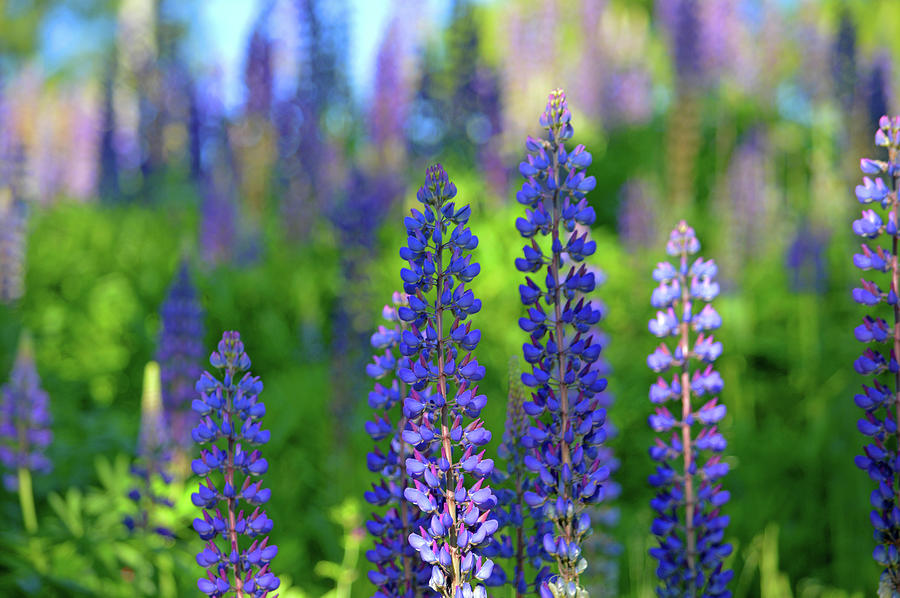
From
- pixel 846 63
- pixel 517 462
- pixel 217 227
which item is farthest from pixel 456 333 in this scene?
pixel 217 227

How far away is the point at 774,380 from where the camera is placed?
514cm

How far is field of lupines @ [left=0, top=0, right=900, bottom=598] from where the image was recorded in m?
1.23

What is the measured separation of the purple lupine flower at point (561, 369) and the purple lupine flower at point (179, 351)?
2.19m

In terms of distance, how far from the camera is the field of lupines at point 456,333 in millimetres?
1229

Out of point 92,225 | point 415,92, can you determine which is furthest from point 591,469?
point 415,92

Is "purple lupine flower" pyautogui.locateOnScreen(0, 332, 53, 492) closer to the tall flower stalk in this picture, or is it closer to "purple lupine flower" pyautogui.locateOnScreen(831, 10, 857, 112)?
Result: the tall flower stalk

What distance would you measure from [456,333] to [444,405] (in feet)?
0.33

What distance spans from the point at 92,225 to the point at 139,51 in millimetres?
3811

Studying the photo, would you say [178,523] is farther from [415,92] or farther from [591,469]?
[415,92]

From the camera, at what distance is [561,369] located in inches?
48.3

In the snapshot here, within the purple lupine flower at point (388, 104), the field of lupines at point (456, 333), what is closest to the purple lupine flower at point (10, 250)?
the field of lupines at point (456, 333)

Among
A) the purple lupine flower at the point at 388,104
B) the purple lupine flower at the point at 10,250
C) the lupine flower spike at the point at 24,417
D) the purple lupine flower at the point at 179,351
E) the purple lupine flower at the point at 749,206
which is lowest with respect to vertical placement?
the lupine flower spike at the point at 24,417

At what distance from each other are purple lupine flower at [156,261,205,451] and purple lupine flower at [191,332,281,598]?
2.02 metres

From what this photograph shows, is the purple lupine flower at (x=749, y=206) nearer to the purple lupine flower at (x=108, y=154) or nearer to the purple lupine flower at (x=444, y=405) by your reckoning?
the purple lupine flower at (x=444, y=405)
